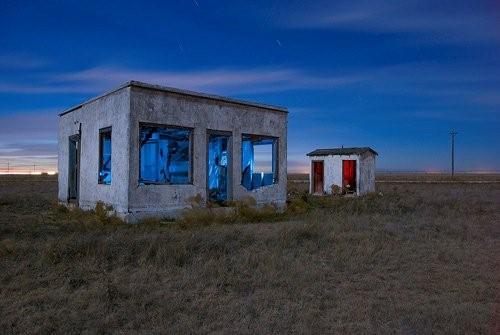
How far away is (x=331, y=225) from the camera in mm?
11250

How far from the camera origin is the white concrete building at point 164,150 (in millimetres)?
11727

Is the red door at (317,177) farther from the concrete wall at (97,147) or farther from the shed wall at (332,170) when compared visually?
the concrete wall at (97,147)

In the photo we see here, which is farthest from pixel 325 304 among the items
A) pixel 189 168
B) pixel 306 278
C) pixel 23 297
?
pixel 189 168

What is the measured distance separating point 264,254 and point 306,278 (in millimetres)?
1325

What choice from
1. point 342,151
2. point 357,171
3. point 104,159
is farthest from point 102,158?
point 342,151

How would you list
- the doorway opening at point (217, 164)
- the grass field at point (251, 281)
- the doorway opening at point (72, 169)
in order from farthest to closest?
the doorway opening at point (72, 169) → the doorway opening at point (217, 164) → the grass field at point (251, 281)

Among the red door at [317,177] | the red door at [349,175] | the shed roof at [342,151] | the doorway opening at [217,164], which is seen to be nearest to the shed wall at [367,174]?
the shed roof at [342,151]

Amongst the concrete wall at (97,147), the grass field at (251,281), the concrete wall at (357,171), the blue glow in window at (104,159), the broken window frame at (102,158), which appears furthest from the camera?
the concrete wall at (357,171)

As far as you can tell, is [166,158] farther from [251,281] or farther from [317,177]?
[317,177]

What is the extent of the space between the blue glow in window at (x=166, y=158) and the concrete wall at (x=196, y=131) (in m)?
0.90

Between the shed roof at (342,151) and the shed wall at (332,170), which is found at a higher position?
the shed roof at (342,151)

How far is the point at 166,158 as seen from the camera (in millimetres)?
14180

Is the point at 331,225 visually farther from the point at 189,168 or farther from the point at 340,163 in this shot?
the point at 340,163

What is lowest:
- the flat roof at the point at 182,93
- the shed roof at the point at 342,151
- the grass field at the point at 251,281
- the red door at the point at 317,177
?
the grass field at the point at 251,281
